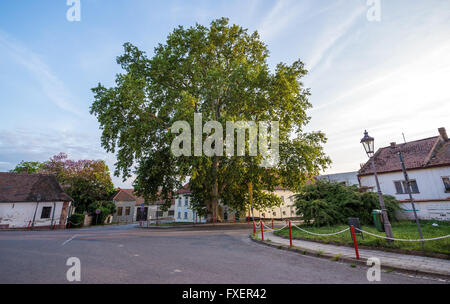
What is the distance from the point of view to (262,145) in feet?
63.6

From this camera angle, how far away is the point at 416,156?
1875cm

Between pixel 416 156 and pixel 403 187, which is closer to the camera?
pixel 403 187

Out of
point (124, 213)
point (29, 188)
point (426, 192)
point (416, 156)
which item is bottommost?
point (124, 213)

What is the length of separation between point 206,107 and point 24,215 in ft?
90.5

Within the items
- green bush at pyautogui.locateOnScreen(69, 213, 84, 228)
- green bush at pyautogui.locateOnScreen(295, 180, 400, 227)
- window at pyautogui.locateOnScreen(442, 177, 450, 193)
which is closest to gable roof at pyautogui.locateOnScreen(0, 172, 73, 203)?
green bush at pyautogui.locateOnScreen(69, 213, 84, 228)

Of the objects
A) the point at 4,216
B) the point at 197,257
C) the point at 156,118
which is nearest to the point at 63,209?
the point at 4,216

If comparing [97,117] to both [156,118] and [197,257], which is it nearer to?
[156,118]

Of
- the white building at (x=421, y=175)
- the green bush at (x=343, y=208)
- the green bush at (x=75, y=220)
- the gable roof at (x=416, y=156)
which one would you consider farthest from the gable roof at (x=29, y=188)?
the gable roof at (x=416, y=156)

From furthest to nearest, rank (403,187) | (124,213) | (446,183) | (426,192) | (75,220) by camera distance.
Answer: (124,213), (75,220), (403,187), (426,192), (446,183)

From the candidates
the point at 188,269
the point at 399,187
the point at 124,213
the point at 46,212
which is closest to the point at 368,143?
the point at 188,269

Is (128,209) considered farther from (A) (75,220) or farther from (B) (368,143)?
(B) (368,143)

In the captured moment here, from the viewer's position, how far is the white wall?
25578mm

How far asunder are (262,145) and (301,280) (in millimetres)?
15051

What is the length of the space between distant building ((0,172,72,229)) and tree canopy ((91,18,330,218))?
1559 cm
